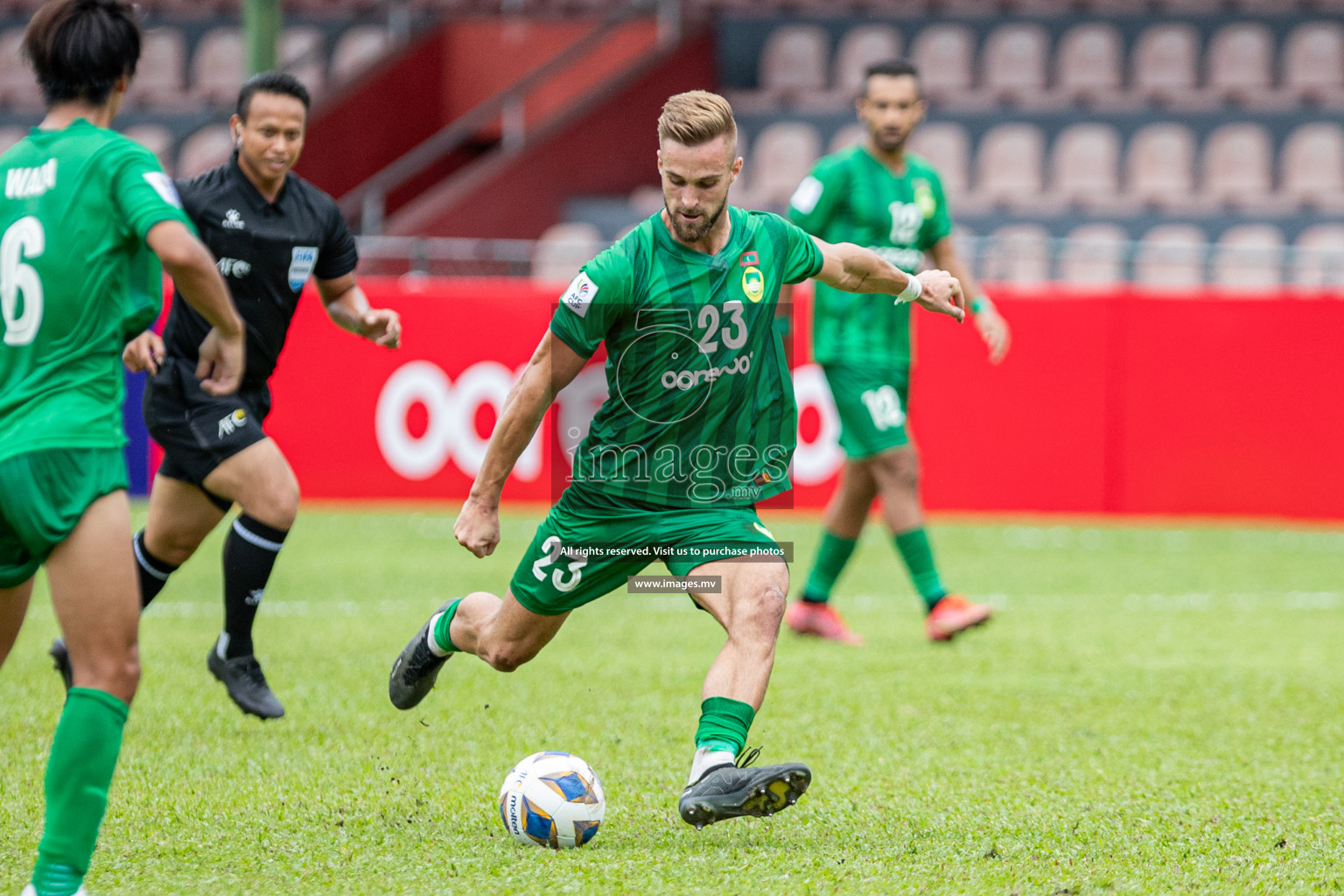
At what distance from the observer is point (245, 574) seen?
17.5 feet

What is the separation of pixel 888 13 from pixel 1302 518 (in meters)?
8.76

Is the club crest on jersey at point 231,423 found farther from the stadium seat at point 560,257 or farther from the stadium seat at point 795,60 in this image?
the stadium seat at point 795,60

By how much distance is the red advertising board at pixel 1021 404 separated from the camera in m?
11.1

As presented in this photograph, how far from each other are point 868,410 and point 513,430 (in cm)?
341

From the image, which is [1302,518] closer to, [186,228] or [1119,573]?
[1119,573]

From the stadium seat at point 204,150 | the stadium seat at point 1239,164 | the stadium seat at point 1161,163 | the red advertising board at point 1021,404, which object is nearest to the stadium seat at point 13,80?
the stadium seat at point 204,150

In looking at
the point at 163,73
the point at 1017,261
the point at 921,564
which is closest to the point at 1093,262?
the point at 1017,261

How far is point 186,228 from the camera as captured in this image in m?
3.18

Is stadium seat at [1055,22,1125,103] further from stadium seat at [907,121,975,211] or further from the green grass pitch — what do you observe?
the green grass pitch

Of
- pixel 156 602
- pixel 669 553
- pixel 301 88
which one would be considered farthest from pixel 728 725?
pixel 156 602

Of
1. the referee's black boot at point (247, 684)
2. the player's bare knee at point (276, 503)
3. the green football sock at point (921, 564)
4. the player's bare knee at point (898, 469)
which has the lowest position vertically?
the green football sock at point (921, 564)

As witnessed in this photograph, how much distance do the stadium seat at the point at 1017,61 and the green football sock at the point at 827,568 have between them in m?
10.6

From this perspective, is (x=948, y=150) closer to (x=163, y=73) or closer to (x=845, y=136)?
(x=845, y=136)

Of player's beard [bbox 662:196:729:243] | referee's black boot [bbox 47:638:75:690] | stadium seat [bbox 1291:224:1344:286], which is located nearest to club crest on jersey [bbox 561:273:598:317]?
player's beard [bbox 662:196:729:243]
